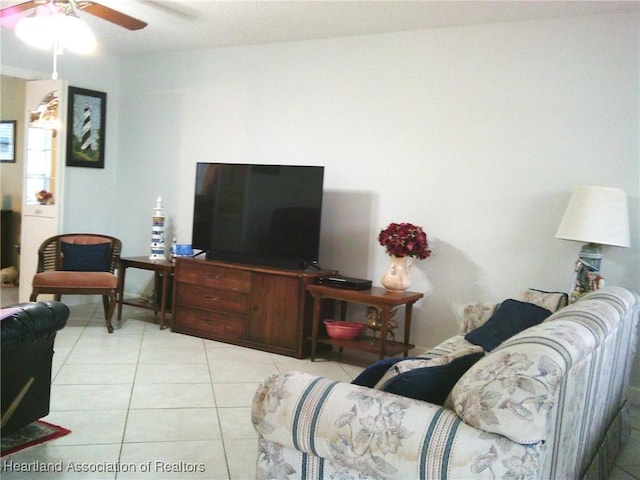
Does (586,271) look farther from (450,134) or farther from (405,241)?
(450,134)

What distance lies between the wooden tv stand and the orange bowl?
0.21 metres

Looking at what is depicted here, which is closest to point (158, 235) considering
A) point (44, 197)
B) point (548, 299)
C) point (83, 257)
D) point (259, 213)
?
point (83, 257)

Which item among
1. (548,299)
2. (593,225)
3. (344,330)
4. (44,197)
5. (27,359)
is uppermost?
(593,225)

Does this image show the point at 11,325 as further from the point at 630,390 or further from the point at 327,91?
the point at 630,390

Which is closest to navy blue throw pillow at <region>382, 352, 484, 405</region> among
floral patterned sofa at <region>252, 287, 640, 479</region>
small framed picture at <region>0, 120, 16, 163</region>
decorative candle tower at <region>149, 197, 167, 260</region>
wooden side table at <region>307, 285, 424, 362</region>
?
floral patterned sofa at <region>252, 287, 640, 479</region>

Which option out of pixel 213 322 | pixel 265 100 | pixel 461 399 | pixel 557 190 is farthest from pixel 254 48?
pixel 461 399

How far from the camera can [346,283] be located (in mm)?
4355

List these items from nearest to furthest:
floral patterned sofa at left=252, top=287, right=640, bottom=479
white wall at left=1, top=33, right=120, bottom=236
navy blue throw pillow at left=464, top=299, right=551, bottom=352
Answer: floral patterned sofa at left=252, top=287, right=640, bottom=479, navy blue throw pillow at left=464, top=299, right=551, bottom=352, white wall at left=1, top=33, right=120, bottom=236

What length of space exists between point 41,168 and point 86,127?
0.59m

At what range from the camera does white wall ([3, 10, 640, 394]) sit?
388cm

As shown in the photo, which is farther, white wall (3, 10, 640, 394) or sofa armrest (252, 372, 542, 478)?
white wall (3, 10, 640, 394)

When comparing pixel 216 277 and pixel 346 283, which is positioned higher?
pixel 346 283

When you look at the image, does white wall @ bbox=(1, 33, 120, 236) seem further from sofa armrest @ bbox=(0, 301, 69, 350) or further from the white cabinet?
sofa armrest @ bbox=(0, 301, 69, 350)

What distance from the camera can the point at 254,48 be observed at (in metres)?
5.28
